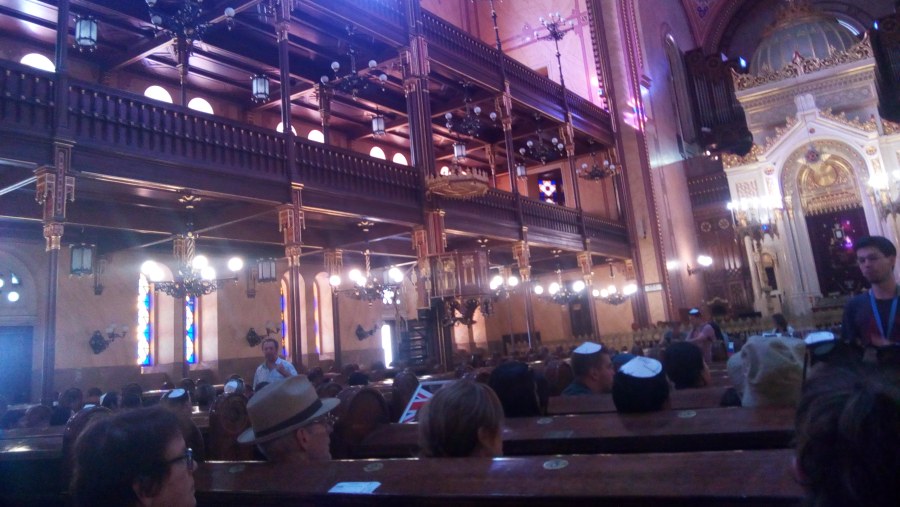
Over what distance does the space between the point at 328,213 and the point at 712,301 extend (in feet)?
56.2

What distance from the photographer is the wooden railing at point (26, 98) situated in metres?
8.20

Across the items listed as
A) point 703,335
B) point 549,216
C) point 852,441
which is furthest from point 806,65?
point 852,441

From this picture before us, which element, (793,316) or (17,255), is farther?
(793,316)

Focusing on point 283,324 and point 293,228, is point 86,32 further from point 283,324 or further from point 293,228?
point 283,324

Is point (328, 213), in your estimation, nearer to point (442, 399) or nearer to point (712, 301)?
point (442, 399)

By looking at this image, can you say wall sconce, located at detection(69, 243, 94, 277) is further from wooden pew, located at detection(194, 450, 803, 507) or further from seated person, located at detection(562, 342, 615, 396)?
wooden pew, located at detection(194, 450, 803, 507)

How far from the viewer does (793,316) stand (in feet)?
70.1

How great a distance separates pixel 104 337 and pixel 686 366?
13865mm

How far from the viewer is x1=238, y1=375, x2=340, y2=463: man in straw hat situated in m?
3.10

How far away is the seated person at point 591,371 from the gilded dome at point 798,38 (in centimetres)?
2377

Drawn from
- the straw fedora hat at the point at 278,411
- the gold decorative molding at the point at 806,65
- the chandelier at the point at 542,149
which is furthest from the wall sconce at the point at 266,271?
the gold decorative molding at the point at 806,65

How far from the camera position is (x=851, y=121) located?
21.9 metres

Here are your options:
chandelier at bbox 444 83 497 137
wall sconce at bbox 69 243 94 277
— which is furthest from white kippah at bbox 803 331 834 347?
chandelier at bbox 444 83 497 137

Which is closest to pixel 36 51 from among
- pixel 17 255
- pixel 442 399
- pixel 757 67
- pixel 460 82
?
pixel 17 255
